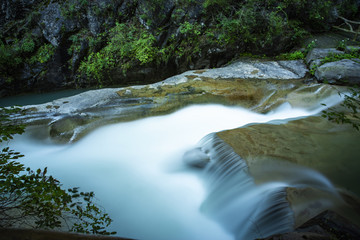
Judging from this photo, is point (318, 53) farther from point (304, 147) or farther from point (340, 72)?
point (304, 147)

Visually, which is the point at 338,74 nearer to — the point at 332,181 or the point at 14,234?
the point at 332,181

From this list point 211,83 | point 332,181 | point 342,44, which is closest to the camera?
point 332,181

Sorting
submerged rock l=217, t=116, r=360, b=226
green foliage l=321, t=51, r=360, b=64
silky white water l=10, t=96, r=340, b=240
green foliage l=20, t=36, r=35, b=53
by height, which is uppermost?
green foliage l=20, t=36, r=35, b=53

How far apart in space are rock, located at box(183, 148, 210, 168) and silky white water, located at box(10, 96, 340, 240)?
11 cm

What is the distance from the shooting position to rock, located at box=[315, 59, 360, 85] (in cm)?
537

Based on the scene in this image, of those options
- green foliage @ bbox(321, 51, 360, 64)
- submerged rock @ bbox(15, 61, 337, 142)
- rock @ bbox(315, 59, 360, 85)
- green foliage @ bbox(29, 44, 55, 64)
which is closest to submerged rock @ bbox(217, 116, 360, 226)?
submerged rock @ bbox(15, 61, 337, 142)

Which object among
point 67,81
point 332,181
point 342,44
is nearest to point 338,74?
point 342,44

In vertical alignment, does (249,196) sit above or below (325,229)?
below

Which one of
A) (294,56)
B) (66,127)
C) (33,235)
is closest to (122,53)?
(66,127)

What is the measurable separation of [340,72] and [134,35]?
725 centimetres

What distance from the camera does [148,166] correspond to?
3895 mm

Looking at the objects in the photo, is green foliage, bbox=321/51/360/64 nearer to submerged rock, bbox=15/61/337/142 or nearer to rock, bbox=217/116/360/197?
submerged rock, bbox=15/61/337/142

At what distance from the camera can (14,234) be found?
142 cm

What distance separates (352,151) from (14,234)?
12.5ft
